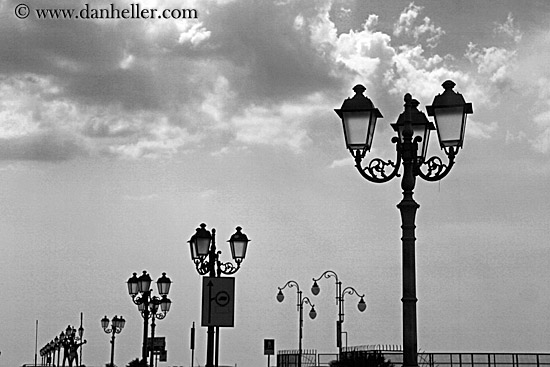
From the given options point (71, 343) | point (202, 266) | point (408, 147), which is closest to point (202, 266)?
point (202, 266)

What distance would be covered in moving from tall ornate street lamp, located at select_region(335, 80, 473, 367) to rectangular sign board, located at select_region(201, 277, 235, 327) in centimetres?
647

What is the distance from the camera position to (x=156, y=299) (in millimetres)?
32062

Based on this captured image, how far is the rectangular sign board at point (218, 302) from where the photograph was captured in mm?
17453

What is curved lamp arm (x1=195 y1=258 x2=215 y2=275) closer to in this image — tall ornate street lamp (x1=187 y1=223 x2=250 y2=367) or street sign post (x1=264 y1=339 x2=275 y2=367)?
tall ornate street lamp (x1=187 y1=223 x2=250 y2=367)

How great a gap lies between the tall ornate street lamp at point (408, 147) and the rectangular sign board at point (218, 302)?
647 centimetres

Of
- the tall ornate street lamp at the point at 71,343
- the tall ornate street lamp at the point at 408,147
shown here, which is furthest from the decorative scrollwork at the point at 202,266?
the tall ornate street lamp at the point at 71,343

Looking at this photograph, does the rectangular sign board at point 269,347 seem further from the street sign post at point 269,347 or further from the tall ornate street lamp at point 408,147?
the tall ornate street lamp at point 408,147

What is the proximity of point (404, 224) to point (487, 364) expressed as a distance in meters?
38.3

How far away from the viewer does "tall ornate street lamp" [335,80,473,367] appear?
1080 cm

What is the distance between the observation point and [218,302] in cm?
1762

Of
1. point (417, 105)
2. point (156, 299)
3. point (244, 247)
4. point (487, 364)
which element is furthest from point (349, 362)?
point (487, 364)

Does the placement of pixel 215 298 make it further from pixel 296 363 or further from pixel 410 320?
pixel 296 363

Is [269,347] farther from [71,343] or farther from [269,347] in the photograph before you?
[71,343]

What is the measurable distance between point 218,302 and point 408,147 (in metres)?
7.16
